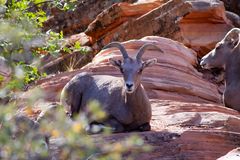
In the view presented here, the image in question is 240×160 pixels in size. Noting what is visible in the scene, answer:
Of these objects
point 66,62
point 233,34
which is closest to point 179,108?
point 233,34

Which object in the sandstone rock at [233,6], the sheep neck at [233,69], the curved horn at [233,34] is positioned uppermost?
the curved horn at [233,34]

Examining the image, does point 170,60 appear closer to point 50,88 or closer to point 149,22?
point 50,88

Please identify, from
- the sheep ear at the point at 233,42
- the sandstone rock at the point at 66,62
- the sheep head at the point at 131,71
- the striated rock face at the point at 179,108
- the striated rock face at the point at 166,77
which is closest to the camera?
the striated rock face at the point at 179,108

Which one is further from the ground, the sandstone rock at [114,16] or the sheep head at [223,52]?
the sheep head at [223,52]

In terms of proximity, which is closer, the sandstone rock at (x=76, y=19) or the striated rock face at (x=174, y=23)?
the striated rock face at (x=174, y=23)

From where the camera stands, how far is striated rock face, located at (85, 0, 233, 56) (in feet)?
59.8

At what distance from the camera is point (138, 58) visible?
9.92 m

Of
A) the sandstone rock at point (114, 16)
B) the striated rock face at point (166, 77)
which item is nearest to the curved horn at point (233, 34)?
the striated rock face at point (166, 77)

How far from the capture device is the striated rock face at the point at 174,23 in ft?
59.8

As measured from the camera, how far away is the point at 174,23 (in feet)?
59.4

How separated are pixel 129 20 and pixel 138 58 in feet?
33.0

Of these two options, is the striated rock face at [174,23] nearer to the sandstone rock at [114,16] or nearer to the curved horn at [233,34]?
the sandstone rock at [114,16]

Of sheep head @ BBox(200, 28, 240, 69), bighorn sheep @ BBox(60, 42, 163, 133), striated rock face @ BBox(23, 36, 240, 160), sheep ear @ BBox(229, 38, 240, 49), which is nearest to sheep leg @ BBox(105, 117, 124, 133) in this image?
bighorn sheep @ BBox(60, 42, 163, 133)

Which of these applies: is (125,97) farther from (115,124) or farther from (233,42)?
(233,42)
